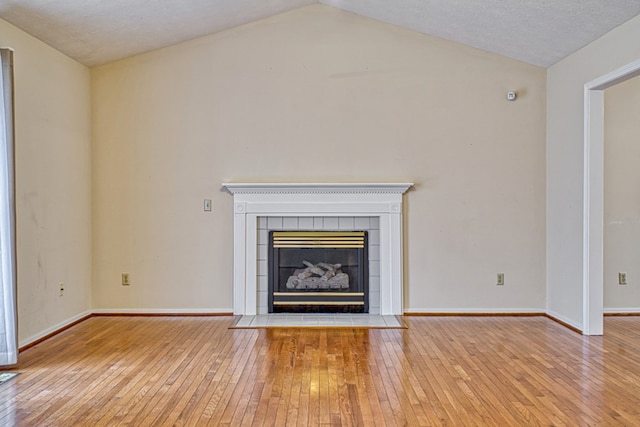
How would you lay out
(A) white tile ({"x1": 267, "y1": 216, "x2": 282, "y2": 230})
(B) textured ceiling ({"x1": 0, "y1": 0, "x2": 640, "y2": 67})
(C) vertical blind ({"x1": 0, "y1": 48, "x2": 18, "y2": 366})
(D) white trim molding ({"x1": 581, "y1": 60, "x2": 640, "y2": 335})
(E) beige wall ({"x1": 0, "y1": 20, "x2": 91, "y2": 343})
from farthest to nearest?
(A) white tile ({"x1": 267, "y1": 216, "x2": 282, "y2": 230}) < (D) white trim molding ({"x1": 581, "y1": 60, "x2": 640, "y2": 335}) < (E) beige wall ({"x1": 0, "y1": 20, "x2": 91, "y2": 343}) < (B) textured ceiling ({"x1": 0, "y1": 0, "x2": 640, "y2": 67}) < (C) vertical blind ({"x1": 0, "y1": 48, "x2": 18, "y2": 366})

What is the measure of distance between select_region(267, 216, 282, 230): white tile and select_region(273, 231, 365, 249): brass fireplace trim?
0.05 meters

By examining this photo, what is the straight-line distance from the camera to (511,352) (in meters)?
3.57

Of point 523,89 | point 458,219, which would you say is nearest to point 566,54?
point 523,89

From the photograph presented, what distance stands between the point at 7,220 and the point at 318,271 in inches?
105

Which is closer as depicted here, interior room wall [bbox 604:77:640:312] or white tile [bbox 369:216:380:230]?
interior room wall [bbox 604:77:640:312]

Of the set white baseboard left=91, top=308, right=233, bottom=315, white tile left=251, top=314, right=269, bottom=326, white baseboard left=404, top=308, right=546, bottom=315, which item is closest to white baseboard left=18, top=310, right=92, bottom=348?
white baseboard left=91, top=308, right=233, bottom=315

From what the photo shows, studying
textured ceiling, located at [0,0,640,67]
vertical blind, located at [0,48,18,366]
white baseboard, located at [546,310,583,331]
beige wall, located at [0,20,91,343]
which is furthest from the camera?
white baseboard, located at [546,310,583,331]

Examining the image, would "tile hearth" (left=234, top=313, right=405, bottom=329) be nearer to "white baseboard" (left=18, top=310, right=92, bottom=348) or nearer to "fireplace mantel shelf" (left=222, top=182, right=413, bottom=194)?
"fireplace mantel shelf" (left=222, top=182, right=413, bottom=194)

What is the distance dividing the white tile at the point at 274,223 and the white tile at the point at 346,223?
596 millimetres

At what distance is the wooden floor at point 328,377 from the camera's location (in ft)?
8.26

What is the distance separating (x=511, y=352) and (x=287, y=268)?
219 centimetres

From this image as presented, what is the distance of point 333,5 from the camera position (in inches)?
185

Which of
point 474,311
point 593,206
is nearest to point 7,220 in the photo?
point 474,311

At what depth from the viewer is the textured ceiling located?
136 inches
